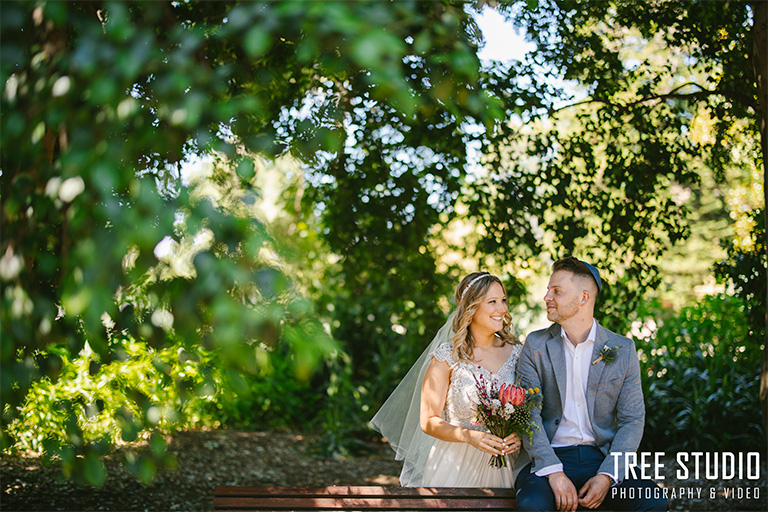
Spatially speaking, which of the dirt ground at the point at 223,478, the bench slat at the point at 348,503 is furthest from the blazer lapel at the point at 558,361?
the dirt ground at the point at 223,478

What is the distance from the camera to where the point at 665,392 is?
21.8 ft

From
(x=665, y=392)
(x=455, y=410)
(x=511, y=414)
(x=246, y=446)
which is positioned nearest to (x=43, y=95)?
(x=511, y=414)

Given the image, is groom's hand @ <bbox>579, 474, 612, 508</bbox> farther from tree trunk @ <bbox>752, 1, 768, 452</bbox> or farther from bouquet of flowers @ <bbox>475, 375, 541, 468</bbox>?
tree trunk @ <bbox>752, 1, 768, 452</bbox>

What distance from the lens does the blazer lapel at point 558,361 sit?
324 centimetres

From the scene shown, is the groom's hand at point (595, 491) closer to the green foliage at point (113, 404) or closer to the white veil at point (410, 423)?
the white veil at point (410, 423)

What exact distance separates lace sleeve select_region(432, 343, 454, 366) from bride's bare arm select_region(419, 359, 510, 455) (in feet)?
0.06

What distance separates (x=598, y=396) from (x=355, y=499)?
4.05ft

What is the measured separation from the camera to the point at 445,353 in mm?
3545

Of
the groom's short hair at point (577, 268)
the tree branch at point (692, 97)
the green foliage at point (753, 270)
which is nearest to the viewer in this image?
the groom's short hair at point (577, 268)

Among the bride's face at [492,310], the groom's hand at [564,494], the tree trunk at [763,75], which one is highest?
the tree trunk at [763,75]

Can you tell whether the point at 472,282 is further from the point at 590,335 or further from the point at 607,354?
the point at 607,354

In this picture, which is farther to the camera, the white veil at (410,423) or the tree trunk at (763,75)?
the white veil at (410,423)

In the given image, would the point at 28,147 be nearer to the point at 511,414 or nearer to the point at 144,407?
the point at 144,407

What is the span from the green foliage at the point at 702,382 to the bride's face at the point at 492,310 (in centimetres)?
360
